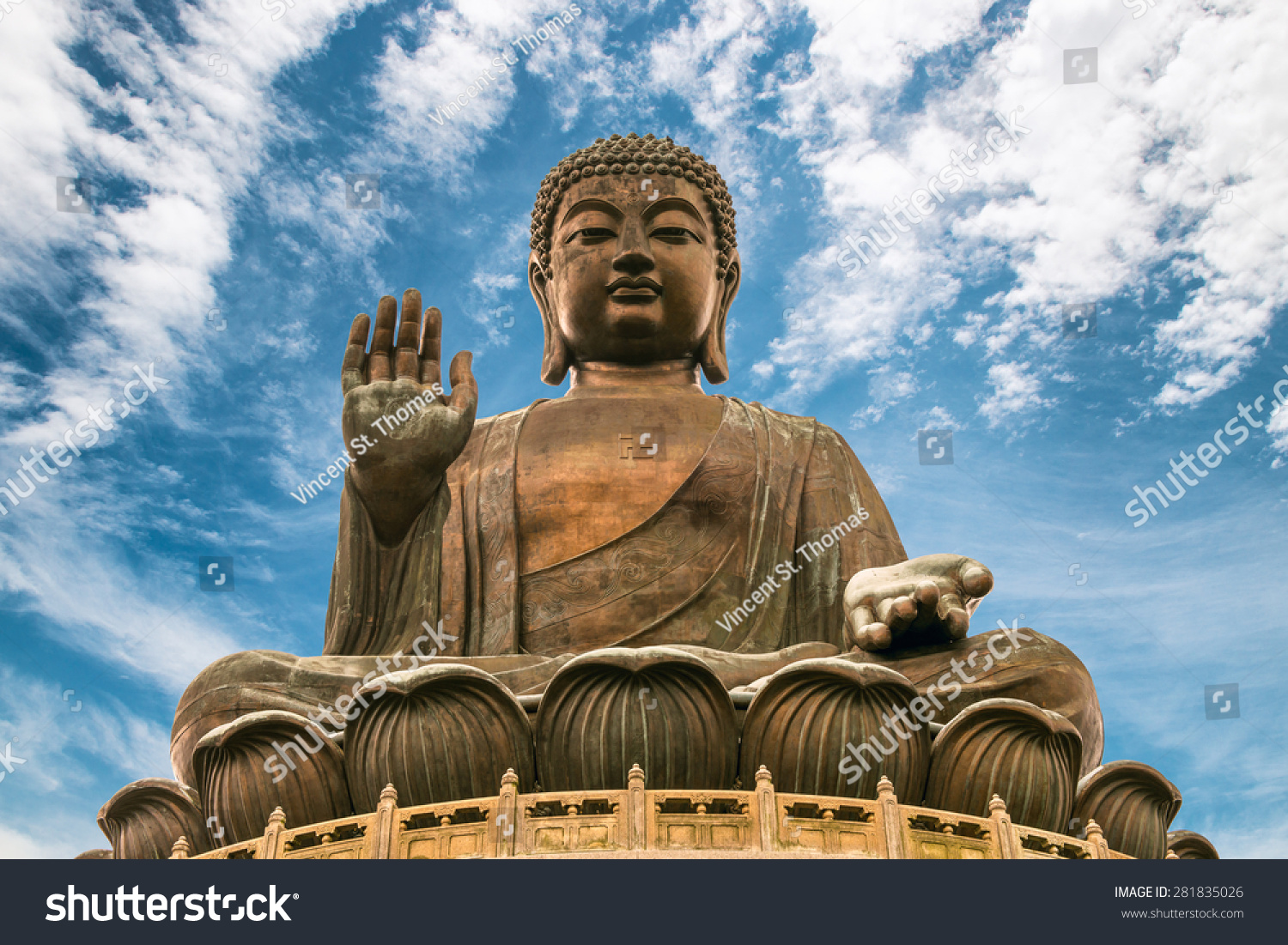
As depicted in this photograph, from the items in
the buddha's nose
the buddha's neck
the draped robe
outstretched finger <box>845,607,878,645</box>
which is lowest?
outstretched finger <box>845,607,878,645</box>

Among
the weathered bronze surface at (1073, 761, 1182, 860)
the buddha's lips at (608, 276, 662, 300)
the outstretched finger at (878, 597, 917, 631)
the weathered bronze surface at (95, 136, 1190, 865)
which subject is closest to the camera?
the weathered bronze surface at (95, 136, 1190, 865)

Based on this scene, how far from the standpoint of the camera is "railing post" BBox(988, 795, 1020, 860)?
6.84m

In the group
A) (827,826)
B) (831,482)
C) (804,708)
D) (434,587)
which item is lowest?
(827,826)

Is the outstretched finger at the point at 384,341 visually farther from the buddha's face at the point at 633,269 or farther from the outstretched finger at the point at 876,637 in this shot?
the outstretched finger at the point at 876,637

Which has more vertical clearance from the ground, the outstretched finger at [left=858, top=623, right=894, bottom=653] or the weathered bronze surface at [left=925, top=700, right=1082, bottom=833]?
the outstretched finger at [left=858, top=623, right=894, bottom=653]

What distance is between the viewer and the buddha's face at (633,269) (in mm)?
10945

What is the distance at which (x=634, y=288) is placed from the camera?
431 inches

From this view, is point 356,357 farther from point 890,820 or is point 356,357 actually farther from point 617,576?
point 890,820

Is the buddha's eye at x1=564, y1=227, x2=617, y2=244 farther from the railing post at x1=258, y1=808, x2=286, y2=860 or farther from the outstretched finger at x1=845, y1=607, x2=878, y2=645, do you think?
the railing post at x1=258, y1=808, x2=286, y2=860

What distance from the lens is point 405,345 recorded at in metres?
9.30

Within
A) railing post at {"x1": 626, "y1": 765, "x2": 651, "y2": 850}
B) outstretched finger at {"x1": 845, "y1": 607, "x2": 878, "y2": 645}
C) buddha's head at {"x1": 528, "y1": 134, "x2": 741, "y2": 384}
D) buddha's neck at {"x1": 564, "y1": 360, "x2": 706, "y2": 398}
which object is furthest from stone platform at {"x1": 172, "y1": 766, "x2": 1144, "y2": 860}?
buddha's head at {"x1": 528, "y1": 134, "x2": 741, "y2": 384}

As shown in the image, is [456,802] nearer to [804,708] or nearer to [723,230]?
[804,708]

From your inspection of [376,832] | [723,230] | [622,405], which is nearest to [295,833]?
[376,832]

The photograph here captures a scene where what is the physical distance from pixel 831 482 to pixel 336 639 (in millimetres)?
3363
